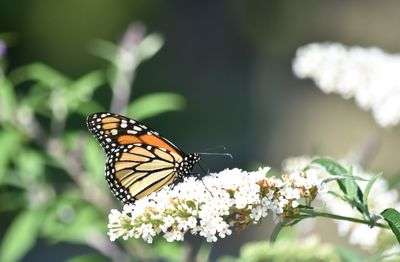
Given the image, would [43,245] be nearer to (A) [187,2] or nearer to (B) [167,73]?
(B) [167,73]

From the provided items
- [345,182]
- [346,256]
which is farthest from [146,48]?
[345,182]

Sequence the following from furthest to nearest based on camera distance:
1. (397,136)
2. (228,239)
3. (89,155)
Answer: (228,239), (397,136), (89,155)

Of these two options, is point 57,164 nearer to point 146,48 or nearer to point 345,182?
point 146,48

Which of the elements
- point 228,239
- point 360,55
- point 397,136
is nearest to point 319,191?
point 360,55

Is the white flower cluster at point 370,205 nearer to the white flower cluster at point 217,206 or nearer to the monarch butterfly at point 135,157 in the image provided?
the monarch butterfly at point 135,157

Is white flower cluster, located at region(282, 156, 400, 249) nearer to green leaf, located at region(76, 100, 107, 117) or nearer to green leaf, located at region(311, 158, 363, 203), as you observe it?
green leaf, located at region(311, 158, 363, 203)

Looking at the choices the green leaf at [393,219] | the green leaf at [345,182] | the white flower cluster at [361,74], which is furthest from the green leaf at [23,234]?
the green leaf at [393,219]

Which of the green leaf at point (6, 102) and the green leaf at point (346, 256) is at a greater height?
the green leaf at point (6, 102)

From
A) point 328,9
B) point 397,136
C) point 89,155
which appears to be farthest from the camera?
point 328,9
